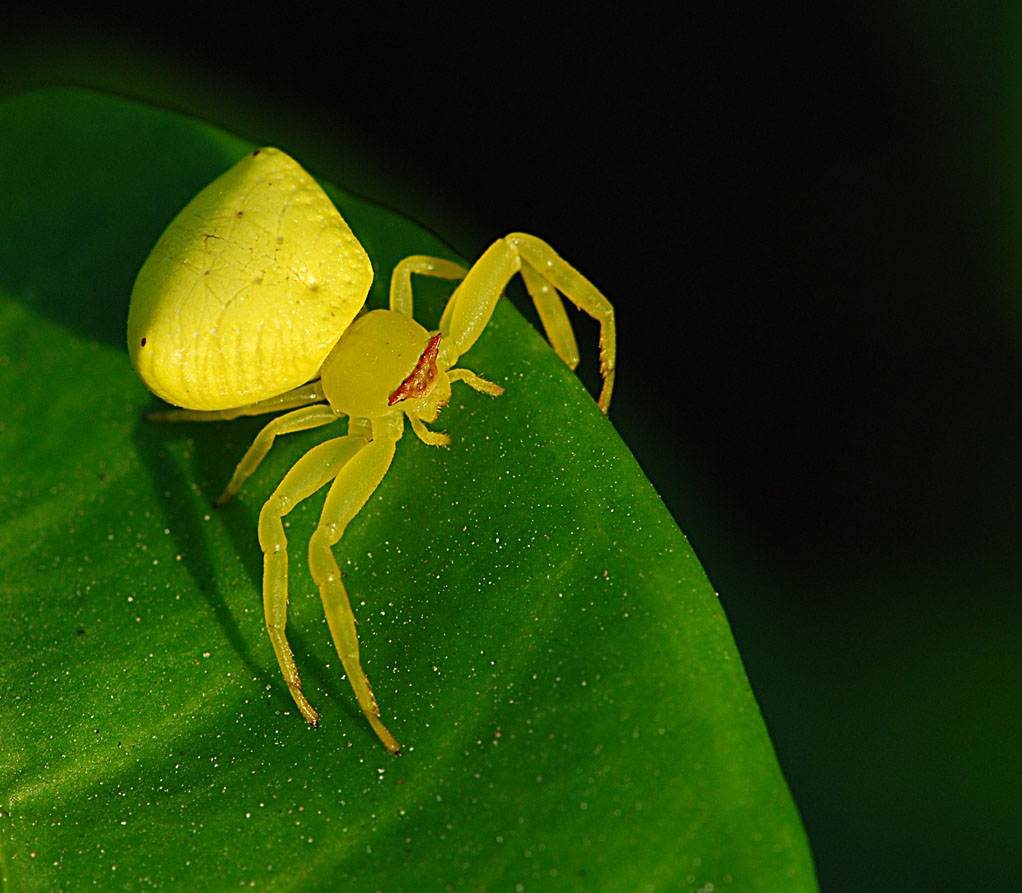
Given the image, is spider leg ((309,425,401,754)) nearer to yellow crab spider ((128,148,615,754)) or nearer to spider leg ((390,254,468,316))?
yellow crab spider ((128,148,615,754))

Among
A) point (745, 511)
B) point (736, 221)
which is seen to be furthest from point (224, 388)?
point (736, 221)

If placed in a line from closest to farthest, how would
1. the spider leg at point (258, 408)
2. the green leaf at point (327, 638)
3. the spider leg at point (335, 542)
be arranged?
the green leaf at point (327, 638), the spider leg at point (335, 542), the spider leg at point (258, 408)

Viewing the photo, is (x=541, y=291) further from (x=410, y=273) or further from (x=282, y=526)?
(x=282, y=526)

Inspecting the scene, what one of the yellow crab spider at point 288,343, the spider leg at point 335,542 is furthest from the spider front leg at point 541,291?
the spider leg at point 335,542

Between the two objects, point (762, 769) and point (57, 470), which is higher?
point (762, 769)

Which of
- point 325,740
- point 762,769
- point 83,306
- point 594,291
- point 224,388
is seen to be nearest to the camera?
point 762,769

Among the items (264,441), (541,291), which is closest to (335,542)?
(264,441)

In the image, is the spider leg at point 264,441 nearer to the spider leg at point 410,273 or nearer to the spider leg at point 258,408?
the spider leg at point 258,408

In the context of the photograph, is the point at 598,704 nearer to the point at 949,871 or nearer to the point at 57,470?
the point at 57,470
